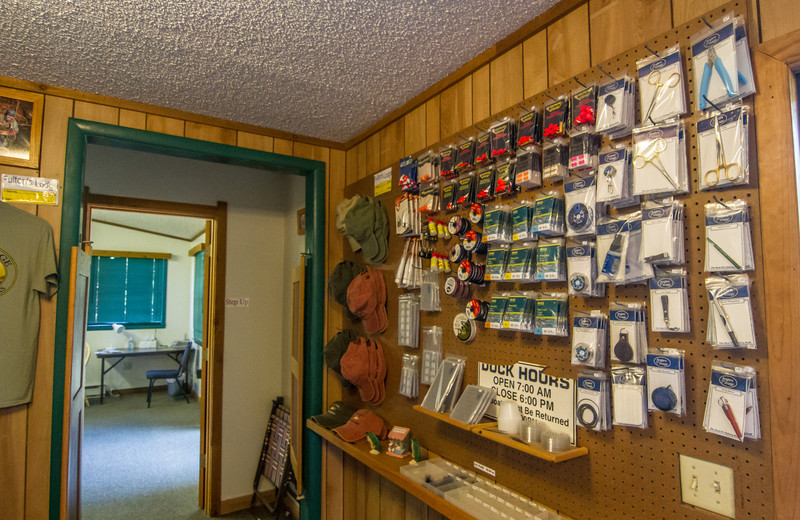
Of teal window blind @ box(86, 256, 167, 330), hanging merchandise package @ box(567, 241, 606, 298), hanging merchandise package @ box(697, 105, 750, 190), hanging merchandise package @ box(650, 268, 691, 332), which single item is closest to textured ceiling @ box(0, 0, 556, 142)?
hanging merchandise package @ box(697, 105, 750, 190)

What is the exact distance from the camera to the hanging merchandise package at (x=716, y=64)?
103cm

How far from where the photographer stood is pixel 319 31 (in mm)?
1646

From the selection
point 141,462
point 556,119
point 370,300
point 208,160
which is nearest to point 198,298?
point 141,462

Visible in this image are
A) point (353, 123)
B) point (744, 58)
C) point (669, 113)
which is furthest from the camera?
point (353, 123)

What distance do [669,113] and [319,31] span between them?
1173 mm

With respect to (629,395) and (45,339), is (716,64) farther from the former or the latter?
(45,339)

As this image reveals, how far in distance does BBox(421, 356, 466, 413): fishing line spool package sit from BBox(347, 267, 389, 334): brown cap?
1.86 feet

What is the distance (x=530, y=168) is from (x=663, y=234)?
494 millimetres

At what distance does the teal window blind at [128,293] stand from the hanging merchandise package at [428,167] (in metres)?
6.84

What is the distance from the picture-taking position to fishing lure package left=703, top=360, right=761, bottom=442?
38.5 inches

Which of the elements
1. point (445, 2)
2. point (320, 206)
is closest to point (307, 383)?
point (320, 206)

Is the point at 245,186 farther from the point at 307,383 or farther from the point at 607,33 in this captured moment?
the point at 607,33

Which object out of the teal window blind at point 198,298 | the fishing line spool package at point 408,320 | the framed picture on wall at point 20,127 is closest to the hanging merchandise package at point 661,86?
the fishing line spool package at point 408,320

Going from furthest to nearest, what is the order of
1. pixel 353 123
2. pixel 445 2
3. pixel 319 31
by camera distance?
pixel 353 123 → pixel 319 31 → pixel 445 2
